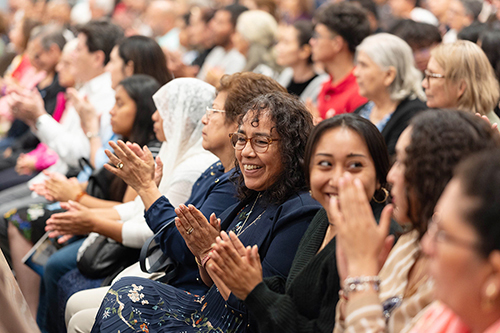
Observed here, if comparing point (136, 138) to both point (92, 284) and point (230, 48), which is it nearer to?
point (92, 284)

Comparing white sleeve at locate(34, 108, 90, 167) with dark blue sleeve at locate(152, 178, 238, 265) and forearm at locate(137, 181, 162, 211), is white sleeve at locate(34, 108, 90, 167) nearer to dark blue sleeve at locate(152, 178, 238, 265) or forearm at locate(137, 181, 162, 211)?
forearm at locate(137, 181, 162, 211)

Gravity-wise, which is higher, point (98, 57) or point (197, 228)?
point (98, 57)

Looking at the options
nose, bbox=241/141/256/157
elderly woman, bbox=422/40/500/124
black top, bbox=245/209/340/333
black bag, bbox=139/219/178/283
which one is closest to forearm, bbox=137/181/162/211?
black bag, bbox=139/219/178/283

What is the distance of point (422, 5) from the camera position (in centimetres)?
741

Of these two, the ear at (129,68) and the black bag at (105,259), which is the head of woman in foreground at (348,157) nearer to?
the black bag at (105,259)

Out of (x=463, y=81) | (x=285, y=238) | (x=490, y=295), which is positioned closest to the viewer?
(x=490, y=295)

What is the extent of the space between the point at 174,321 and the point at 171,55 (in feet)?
10.4

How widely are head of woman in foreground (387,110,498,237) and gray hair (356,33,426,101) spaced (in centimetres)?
Answer: 227

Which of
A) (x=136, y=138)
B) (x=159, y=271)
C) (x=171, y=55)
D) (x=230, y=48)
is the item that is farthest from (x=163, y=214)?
(x=230, y=48)

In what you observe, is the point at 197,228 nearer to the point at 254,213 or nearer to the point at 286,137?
the point at 254,213

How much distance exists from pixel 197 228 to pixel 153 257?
62cm

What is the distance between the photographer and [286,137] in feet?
Result: 6.92

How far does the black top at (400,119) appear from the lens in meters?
3.46

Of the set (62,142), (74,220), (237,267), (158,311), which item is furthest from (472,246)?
(62,142)
